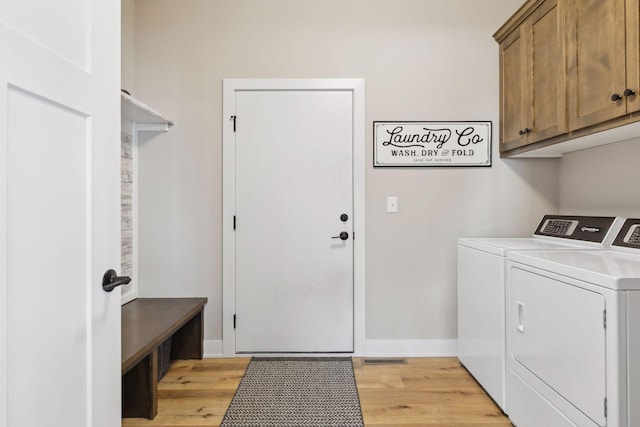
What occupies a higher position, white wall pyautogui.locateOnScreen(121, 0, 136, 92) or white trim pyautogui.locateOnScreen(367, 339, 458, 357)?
white wall pyautogui.locateOnScreen(121, 0, 136, 92)

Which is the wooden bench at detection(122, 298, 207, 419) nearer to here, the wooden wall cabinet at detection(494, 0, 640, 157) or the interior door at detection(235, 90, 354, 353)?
the interior door at detection(235, 90, 354, 353)

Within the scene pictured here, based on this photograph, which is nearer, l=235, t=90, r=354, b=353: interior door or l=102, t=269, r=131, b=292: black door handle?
l=102, t=269, r=131, b=292: black door handle

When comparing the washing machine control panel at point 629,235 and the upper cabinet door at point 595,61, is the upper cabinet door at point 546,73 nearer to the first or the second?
the upper cabinet door at point 595,61

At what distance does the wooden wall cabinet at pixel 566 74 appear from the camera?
1.48 m

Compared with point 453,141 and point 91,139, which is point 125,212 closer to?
point 91,139

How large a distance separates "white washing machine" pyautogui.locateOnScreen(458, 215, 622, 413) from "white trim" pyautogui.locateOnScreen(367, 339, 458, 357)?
0.14 metres

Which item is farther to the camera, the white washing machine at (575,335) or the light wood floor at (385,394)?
the light wood floor at (385,394)

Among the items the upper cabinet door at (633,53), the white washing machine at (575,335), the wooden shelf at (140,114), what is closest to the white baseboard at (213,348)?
the wooden shelf at (140,114)

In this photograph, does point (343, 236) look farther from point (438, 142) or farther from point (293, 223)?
point (438, 142)

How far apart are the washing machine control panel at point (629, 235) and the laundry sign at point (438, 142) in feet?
3.08

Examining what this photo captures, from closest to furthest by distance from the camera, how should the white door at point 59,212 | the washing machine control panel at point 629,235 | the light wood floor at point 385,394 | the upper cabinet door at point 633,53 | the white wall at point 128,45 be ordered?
the white door at point 59,212 → the upper cabinet door at point 633,53 → the washing machine control panel at point 629,235 → the light wood floor at point 385,394 → the white wall at point 128,45

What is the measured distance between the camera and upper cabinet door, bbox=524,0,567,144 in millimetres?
1842

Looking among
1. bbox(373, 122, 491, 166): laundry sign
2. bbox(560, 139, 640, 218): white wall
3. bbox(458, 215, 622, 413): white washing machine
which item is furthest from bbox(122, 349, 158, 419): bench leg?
bbox(560, 139, 640, 218): white wall

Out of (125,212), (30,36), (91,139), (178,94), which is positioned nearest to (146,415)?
(125,212)
